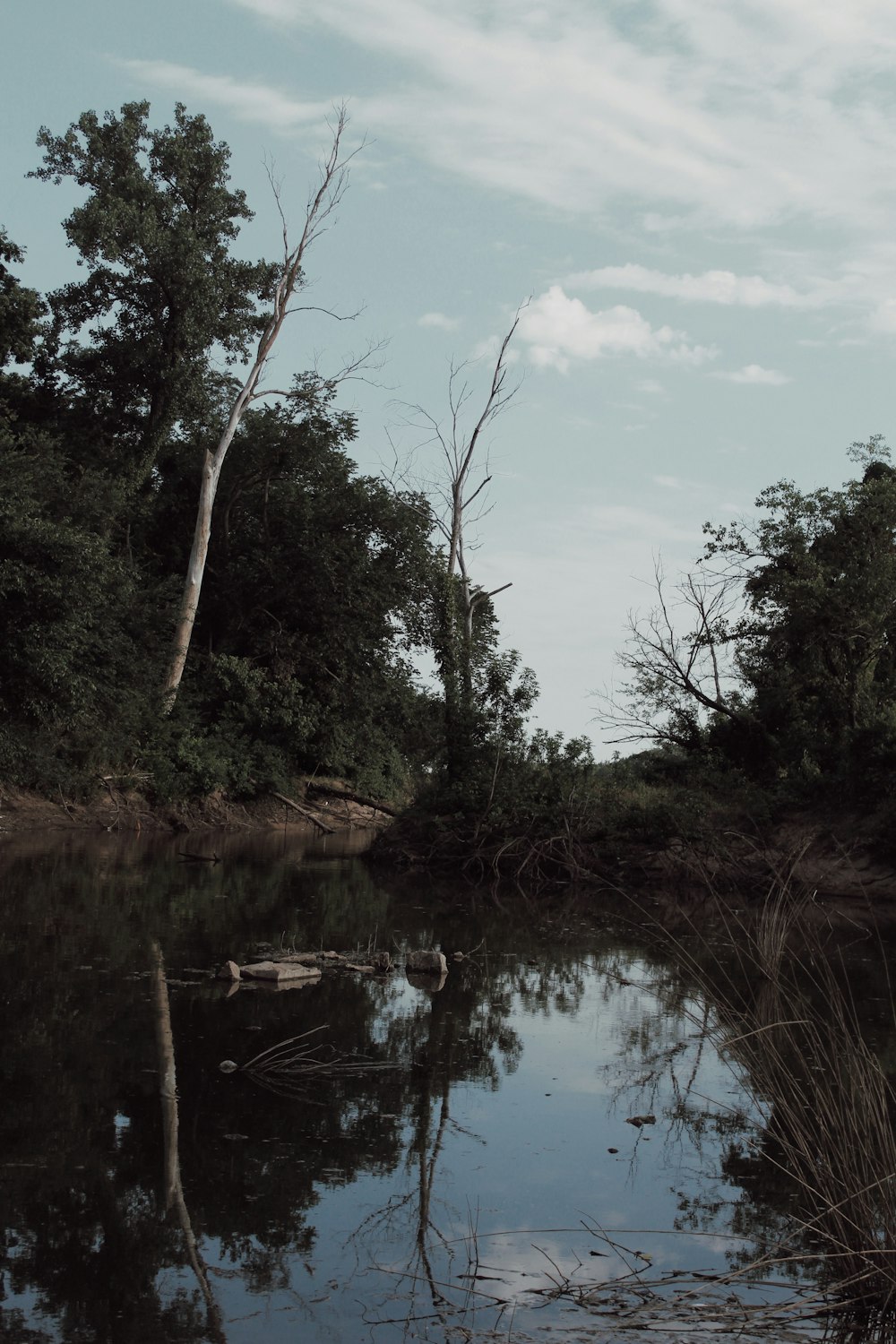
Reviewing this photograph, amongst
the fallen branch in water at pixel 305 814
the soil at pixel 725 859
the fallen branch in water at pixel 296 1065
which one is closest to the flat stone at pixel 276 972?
the fallen branch in water at pixel 296 1065

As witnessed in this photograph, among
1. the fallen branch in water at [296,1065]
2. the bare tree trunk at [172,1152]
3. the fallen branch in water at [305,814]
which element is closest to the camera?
the bare tree trunk at [172,1152]

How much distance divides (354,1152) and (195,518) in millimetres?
28751

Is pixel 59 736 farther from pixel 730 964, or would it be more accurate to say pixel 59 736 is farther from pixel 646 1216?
pixel 646 1216

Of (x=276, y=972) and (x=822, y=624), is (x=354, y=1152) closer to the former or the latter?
(x=276, y=972)

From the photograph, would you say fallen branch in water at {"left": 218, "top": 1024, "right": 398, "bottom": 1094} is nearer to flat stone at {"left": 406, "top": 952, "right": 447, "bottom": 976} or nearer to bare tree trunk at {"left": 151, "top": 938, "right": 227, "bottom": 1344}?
bare tree trunk at {"left": 151, "top": 938, "right": 227, "bottom": 1344}

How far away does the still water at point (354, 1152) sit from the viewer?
3.88m

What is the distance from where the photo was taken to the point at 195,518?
3259 cm

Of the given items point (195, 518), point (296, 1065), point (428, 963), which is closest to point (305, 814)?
point (195, 518)

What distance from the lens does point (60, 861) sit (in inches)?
669

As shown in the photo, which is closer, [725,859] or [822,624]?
[725,859]

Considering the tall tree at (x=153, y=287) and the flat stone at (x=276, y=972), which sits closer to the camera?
the flat stone at (x=276, y=972)

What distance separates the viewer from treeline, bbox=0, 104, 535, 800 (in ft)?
87.4

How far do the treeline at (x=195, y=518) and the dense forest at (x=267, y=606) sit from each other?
81mm

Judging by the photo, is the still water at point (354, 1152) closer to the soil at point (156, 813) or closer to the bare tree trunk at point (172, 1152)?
the bare tree trunk at point (172, 1152)
